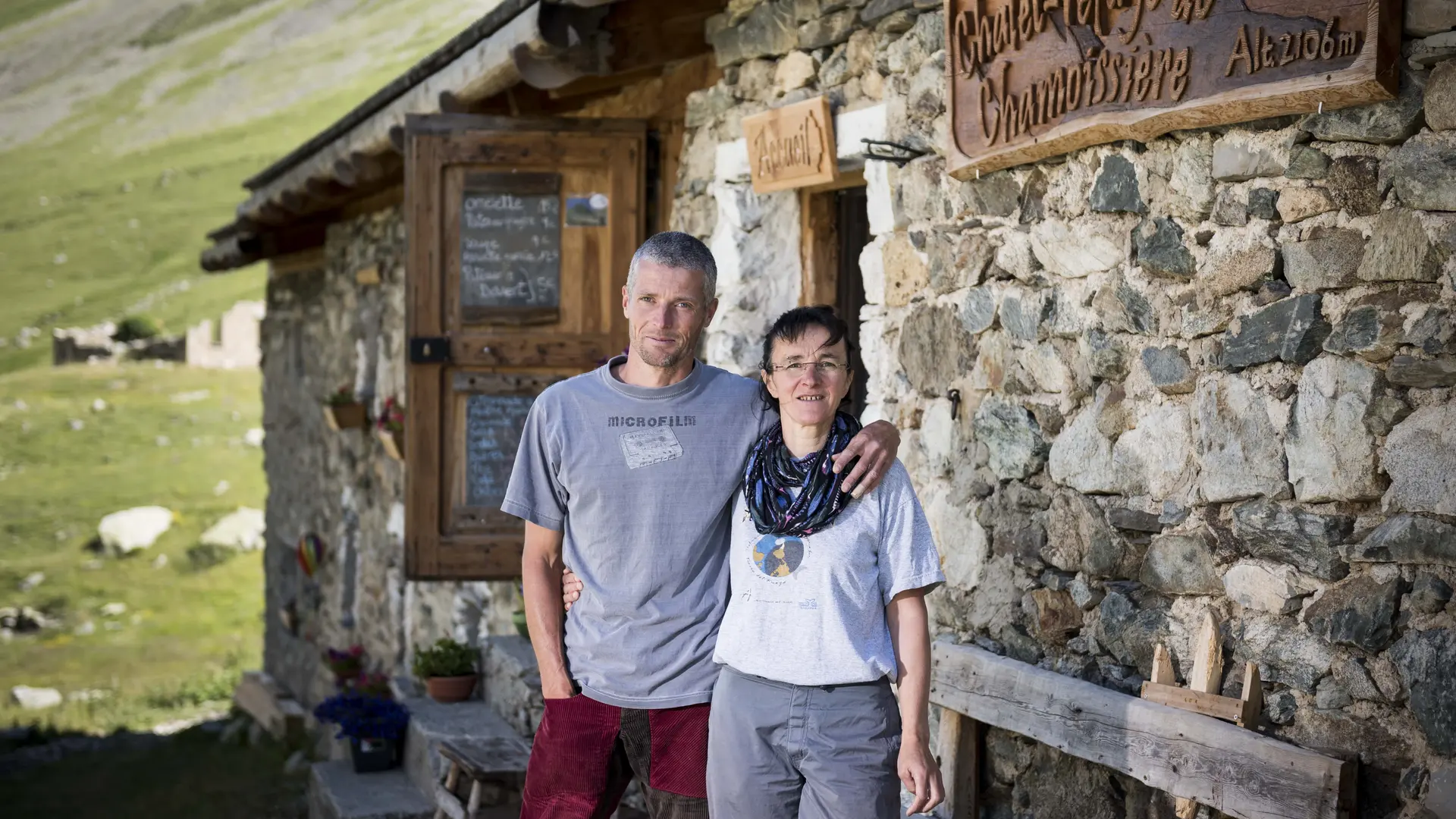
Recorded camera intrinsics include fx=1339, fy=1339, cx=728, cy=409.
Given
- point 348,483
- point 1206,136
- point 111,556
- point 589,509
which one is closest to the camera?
point 589,509

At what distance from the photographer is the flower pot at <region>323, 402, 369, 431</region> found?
28.6 feet

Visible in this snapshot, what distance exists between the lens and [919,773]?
2336mm

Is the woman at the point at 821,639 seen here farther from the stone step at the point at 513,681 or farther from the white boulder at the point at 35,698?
the white boulder at the point at 35,698

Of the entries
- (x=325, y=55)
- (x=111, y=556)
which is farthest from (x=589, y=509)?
(x=325, y=55)

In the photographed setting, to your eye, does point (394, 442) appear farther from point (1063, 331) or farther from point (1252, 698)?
point (1252, 698)

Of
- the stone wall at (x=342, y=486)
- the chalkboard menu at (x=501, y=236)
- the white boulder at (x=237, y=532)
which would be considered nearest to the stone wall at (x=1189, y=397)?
the chalkboard menu at (x=501, y=236)

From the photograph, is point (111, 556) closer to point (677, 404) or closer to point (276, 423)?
point (276, 423)

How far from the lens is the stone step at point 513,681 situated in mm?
5730

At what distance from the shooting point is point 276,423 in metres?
12.1

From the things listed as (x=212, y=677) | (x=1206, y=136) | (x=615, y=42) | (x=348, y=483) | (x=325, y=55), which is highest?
(x=325, y=55)

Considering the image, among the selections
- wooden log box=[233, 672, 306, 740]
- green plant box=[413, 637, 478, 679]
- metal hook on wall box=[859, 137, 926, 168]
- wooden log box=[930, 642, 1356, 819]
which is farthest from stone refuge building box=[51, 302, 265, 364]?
wooden log box=[930, 642, 1356, 819]

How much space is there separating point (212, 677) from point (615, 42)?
385 inches

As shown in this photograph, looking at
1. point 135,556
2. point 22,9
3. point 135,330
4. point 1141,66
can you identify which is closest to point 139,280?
point 135,330

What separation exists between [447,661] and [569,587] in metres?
3.98
